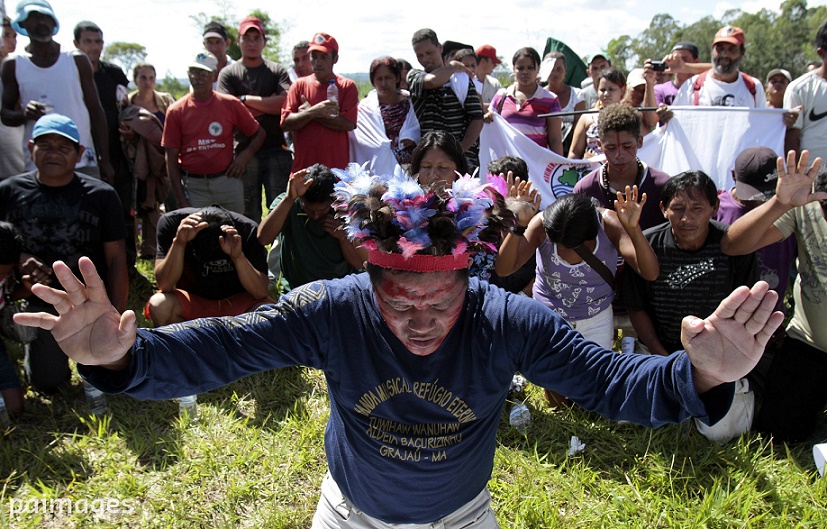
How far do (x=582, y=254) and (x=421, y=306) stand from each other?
2454mm

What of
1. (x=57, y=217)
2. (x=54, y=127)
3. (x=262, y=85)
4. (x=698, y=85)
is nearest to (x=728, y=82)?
(x=698, y=85)

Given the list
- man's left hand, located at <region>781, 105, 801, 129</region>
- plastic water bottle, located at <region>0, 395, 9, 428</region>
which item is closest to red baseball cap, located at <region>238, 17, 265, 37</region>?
plastic water bottle, located at <region>0, 395, 9, 428</region>

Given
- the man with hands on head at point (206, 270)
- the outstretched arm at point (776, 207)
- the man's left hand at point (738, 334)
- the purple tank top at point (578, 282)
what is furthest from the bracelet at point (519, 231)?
the man's left hand at point (738, 334)

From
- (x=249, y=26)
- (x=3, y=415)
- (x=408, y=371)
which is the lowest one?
(x=3, y=415)

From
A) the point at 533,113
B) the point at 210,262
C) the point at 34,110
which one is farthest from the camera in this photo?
the point at 533,113

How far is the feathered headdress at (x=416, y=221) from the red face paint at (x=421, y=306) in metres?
0.04

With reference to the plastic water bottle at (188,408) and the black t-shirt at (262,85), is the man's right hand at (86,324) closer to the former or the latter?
the plastic water bottle at (188,408)

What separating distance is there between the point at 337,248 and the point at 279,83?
2520 millimetres

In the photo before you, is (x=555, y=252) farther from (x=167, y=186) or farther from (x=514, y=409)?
(x=167, y=186)

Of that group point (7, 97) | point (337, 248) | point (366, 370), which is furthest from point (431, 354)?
point (7, 97)

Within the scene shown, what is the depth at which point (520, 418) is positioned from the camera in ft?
13.1

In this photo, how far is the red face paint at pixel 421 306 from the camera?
1.88 meters

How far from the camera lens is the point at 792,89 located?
592cm

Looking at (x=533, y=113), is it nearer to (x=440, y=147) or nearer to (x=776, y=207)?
(x=440, y=147)
